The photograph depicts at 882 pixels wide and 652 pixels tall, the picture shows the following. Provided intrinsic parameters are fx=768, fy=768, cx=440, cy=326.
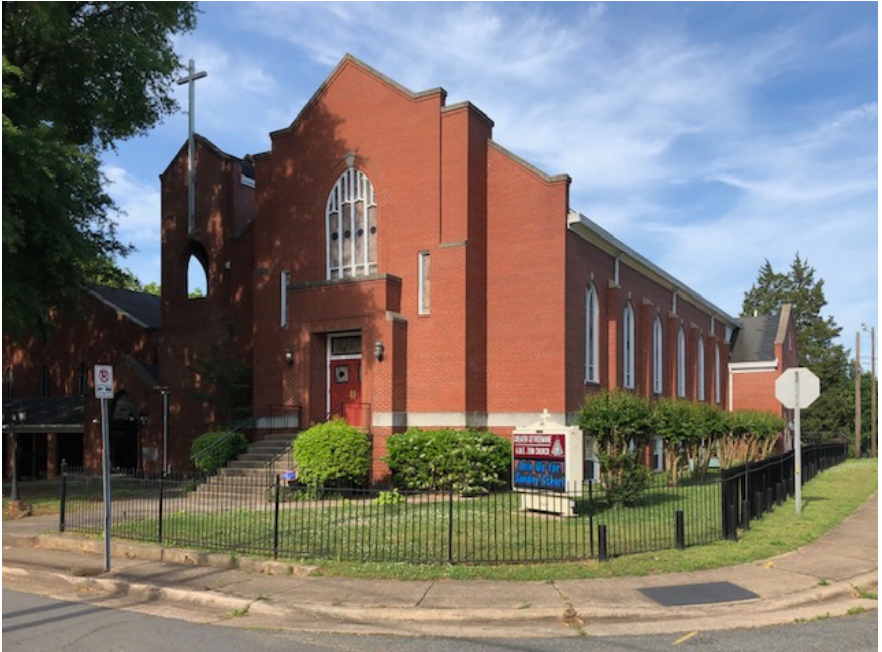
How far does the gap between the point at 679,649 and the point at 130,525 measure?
10785 millimetres

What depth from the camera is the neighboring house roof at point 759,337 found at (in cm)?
4481

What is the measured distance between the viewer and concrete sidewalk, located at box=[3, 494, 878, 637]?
8.35 m

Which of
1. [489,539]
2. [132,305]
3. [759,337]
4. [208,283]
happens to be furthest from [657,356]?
[132,305]

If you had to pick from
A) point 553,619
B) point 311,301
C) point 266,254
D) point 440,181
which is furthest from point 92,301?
point 553,619

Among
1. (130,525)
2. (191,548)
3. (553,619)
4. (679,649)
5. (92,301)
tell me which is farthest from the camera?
(92,301)

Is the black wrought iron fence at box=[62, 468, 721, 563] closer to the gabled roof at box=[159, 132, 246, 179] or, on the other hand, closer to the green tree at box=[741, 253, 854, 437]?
the gabled roof at box=[159, 132, 246, 179]

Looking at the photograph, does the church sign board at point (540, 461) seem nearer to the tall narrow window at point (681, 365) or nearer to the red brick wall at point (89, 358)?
the red brick wall at point (89, 358)

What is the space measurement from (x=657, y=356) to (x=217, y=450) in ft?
62.4

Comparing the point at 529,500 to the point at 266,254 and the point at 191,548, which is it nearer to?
A: the point at 191,548

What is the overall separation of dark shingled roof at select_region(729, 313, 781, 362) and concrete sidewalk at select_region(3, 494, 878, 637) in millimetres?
34529

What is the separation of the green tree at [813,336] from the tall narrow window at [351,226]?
3867cm

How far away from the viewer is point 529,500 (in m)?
14.7

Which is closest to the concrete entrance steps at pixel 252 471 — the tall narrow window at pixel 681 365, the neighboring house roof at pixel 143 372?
the neighboring house roof at pixel 143 372

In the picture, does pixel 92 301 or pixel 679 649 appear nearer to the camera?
pixel 679 649
